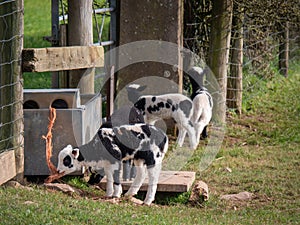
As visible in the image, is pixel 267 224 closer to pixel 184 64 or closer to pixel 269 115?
pixel 184 64

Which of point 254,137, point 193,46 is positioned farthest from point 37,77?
point 254,137

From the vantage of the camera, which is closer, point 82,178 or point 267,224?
point 267,224

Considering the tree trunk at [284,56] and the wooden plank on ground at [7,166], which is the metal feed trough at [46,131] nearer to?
the wooden plank on ground at [7,166]

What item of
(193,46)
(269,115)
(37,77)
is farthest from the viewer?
(37,77)

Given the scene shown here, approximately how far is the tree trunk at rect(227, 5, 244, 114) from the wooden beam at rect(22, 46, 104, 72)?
13.5 ft

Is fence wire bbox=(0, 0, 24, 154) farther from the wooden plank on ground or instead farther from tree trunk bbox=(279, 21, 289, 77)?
tree trunk bbox=(279, 21, 289, 77)

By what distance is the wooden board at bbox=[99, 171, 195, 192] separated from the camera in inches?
Result: 289

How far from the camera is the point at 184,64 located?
33.7 feet

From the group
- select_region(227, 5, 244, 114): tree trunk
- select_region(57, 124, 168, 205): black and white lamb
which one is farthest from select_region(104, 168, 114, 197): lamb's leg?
select_region(227, 5, 244, 114): tree trunk

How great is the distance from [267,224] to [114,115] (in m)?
2.00

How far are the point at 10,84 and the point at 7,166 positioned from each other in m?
0.73

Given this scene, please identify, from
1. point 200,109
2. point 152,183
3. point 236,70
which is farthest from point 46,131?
point 236,70

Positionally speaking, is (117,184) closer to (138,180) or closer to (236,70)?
(138,180)

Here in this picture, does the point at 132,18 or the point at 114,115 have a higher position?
the point at 132,18
